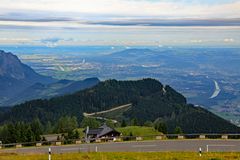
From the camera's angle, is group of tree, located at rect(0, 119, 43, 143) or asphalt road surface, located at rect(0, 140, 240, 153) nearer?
asphalt road surface, located at rect(0, 140, 240, 153)

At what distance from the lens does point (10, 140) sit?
85.9m

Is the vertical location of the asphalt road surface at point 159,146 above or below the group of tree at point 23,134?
above

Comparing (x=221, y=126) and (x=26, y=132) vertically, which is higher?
(x=26, y=132)

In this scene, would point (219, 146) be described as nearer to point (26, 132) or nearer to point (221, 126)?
point (26, 132)

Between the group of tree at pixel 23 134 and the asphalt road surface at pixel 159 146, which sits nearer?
the asphalt road surface at pixel 159 146

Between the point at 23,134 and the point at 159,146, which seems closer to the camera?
the point at 159,146

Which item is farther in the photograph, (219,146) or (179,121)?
(179,121)

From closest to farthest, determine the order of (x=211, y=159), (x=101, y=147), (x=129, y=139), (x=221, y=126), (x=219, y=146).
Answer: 1. (x=211, y=159)
2. (x=219, y=146)
3. (x=101, y=147)
4. (x=129, y=139)
5. (x=221, y=126)

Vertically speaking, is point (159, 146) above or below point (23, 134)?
above

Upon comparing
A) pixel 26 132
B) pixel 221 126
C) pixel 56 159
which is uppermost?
pixel 56 159

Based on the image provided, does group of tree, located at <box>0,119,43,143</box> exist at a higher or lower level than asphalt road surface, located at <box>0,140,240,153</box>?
lower

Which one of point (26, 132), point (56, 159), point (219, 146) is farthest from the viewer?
point (26, 132)

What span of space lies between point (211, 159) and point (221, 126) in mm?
163355

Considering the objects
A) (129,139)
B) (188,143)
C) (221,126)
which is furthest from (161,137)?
(221,126)
